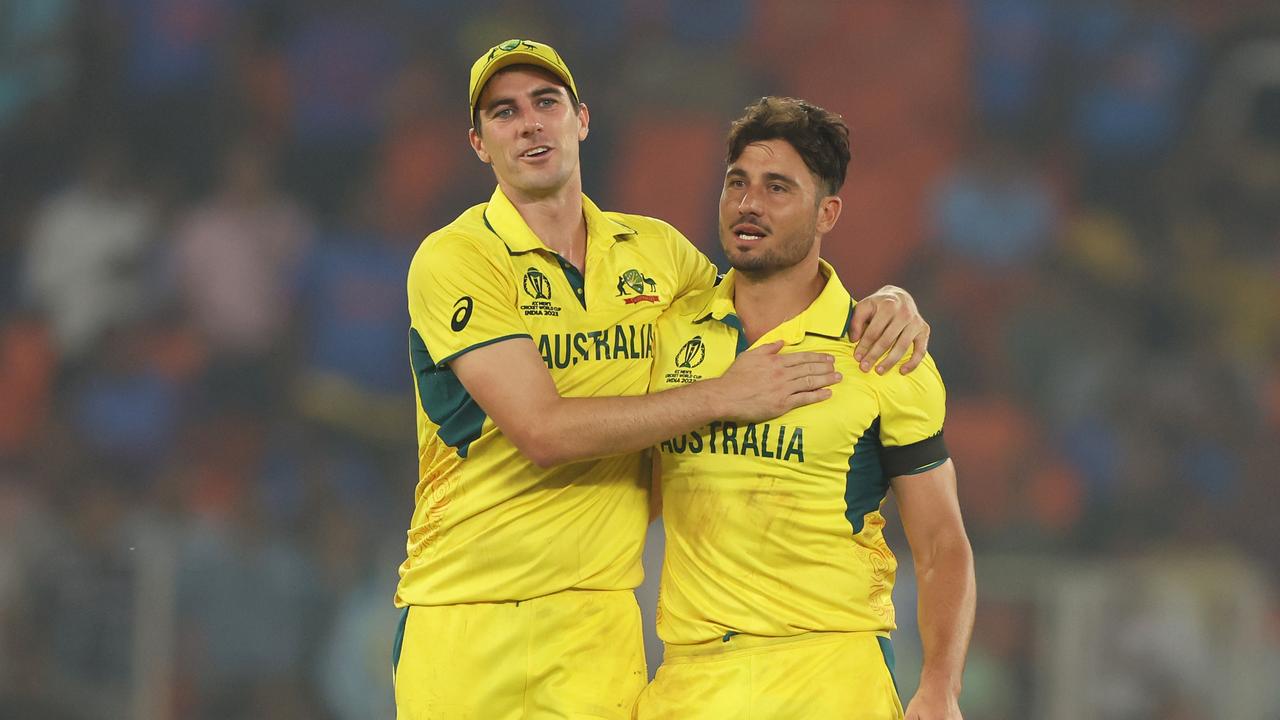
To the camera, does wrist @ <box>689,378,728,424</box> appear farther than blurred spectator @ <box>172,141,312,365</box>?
No

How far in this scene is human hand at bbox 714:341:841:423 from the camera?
2885mm

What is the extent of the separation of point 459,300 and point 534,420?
344mm

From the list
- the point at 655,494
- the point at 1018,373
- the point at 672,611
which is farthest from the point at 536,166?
the point at 1018,373

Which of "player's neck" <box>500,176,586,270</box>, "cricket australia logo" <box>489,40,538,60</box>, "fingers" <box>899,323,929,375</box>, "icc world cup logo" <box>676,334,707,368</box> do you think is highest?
"cricket australia logo" <box>489,40,538,60</box>

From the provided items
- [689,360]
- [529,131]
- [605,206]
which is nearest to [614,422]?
[689,360]

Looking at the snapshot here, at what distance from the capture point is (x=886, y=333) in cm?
302

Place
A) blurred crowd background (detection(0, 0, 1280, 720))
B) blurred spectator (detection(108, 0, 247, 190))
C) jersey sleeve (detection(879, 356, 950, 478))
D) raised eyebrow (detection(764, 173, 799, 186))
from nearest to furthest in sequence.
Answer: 1. jersey sleeve (detection(879, 356, 950, 478))
2. raised eyebrow (detection(764, 173, 799, 186))
3. blurred crowd background (detection(0, 0, 1280, 720))
4. blurred spectator (detection(108, 0, 247, 190))

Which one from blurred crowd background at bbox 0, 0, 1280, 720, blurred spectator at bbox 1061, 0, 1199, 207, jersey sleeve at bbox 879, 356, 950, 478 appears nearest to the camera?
jersey sleeve at bbox 879, 356, 950, 478

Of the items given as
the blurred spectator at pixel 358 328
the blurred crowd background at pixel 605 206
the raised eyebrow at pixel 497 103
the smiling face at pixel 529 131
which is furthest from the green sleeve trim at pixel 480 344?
the blurred spectator at pixel 358 328

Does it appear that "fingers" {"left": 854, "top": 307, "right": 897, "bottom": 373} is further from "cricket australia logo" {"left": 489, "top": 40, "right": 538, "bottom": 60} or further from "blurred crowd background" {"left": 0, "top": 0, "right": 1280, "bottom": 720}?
"blurred crowd background" {"left": 0, "top": 0, "right": 1280, "bottom": 720}

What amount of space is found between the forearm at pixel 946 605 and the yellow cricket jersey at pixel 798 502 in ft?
0.31

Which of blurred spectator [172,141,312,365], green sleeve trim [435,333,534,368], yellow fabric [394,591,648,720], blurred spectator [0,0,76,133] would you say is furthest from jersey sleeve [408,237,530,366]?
blurred spectator [0,0,76,133]

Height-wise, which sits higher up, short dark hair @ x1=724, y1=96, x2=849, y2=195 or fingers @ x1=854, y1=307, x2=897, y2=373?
short dark hair @ x1=724, y1=96, x2=849, y2=195

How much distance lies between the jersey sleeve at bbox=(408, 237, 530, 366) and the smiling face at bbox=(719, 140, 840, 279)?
0.52 metres
